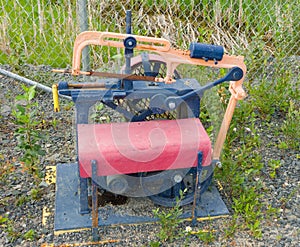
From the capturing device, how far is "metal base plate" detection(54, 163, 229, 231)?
128 inches

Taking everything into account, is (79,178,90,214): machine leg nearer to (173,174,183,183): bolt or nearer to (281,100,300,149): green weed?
(173,174,183,183): bolt

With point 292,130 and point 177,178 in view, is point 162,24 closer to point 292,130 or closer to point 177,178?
point 292,130

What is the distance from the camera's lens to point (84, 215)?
3.31 metres

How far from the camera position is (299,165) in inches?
156

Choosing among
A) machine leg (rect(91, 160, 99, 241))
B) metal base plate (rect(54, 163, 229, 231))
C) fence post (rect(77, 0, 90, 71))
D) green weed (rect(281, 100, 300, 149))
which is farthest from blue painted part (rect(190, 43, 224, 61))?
fence post (rect(77, 0, 90, 71))

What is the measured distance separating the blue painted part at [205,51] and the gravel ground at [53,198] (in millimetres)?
1067

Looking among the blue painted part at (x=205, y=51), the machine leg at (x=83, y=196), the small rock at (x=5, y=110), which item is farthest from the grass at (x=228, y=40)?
the blue painted part at (x=205, y=51)

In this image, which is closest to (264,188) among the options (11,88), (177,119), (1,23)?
(177,119)

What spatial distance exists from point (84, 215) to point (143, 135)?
660mm

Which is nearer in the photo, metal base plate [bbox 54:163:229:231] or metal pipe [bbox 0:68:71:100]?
metal base plate [bbox 54:163:229:231]

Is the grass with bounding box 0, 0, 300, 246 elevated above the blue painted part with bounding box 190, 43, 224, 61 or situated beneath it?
situated beneath

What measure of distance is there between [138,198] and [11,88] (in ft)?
6.49

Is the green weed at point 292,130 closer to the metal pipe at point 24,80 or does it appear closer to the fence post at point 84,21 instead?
the fence post at point 84,21

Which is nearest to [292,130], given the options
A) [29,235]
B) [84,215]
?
[84,215]
